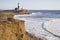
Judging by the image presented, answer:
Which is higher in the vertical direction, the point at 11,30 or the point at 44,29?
the point at 11,30

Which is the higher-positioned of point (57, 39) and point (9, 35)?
point (9, 35)

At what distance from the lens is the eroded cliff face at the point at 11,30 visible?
687cm

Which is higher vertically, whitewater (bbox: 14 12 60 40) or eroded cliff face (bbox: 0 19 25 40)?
eroded cliff face (bbox: 0 19 25 40)

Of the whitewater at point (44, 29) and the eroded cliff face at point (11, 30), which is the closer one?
the eroded cliff face at point (11, 30)

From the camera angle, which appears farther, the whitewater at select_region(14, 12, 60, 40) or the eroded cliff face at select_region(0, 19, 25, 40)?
the whitewater at select_region(14, 12, 60, 40)

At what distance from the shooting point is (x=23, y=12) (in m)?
73.6

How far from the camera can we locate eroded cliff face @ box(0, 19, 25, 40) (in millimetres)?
6871

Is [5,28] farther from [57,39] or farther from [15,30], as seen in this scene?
[57,39]

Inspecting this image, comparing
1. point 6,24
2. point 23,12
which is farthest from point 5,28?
point 23,12

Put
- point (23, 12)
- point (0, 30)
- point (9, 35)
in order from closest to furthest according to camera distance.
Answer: point (0, 30)
point (9, 35)
point (23, 12)

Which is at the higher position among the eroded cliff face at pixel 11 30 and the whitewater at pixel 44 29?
the eroded cliff face at pixel 11 30

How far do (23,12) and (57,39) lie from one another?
6129 centimetres

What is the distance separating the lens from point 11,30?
733cm

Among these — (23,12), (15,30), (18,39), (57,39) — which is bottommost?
(23,12)
